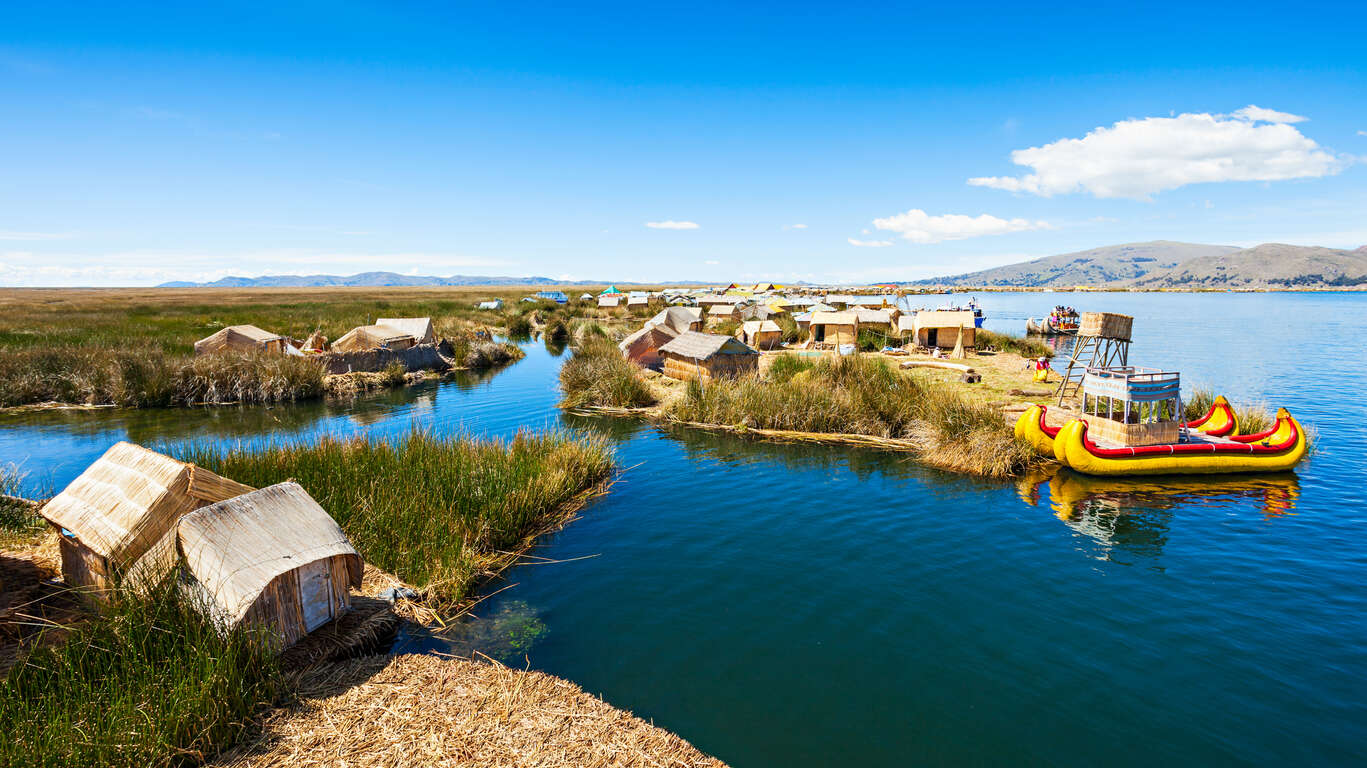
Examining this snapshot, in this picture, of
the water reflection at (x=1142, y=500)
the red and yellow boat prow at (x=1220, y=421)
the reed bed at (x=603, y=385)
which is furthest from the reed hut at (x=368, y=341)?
the red and yellow boat prow at (x=1220, y=421)

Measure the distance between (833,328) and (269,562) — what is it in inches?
1450

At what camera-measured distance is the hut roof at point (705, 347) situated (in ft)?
75.4

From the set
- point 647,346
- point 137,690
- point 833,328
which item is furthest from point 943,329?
point 137,690

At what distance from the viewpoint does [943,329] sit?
35312 millimetres

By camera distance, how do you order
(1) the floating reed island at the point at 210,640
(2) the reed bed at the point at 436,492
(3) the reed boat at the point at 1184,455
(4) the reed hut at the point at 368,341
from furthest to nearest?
(4) the reed hut at the point at 368,341 → (3) the reed boat at the point at 1184,455 → (2) the reed bed at the point at 436,492 → (1) the floating reed island at the point at 210,640

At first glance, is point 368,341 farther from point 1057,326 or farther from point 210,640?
point 1057,326

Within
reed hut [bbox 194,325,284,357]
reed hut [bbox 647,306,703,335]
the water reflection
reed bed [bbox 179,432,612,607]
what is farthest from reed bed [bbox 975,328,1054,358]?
reed hut [bbox 194,325,284,357]

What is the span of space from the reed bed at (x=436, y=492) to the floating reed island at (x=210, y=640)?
18.7 inches

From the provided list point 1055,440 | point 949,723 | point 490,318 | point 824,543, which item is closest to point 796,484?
point 824,543

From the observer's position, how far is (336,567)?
626cm

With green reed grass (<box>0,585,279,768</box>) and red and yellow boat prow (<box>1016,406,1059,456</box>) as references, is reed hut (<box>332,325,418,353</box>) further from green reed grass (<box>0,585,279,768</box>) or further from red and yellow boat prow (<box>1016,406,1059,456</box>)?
red and yellow boat prow (<box>1016,406,1059,456</box>)

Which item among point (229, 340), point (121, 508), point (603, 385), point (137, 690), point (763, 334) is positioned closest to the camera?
point (137, 690)

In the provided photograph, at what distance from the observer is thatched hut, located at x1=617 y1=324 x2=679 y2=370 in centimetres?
2897

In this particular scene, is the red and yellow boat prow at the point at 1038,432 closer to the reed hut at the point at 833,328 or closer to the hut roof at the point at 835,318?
the reed hut at the point at 833,328
